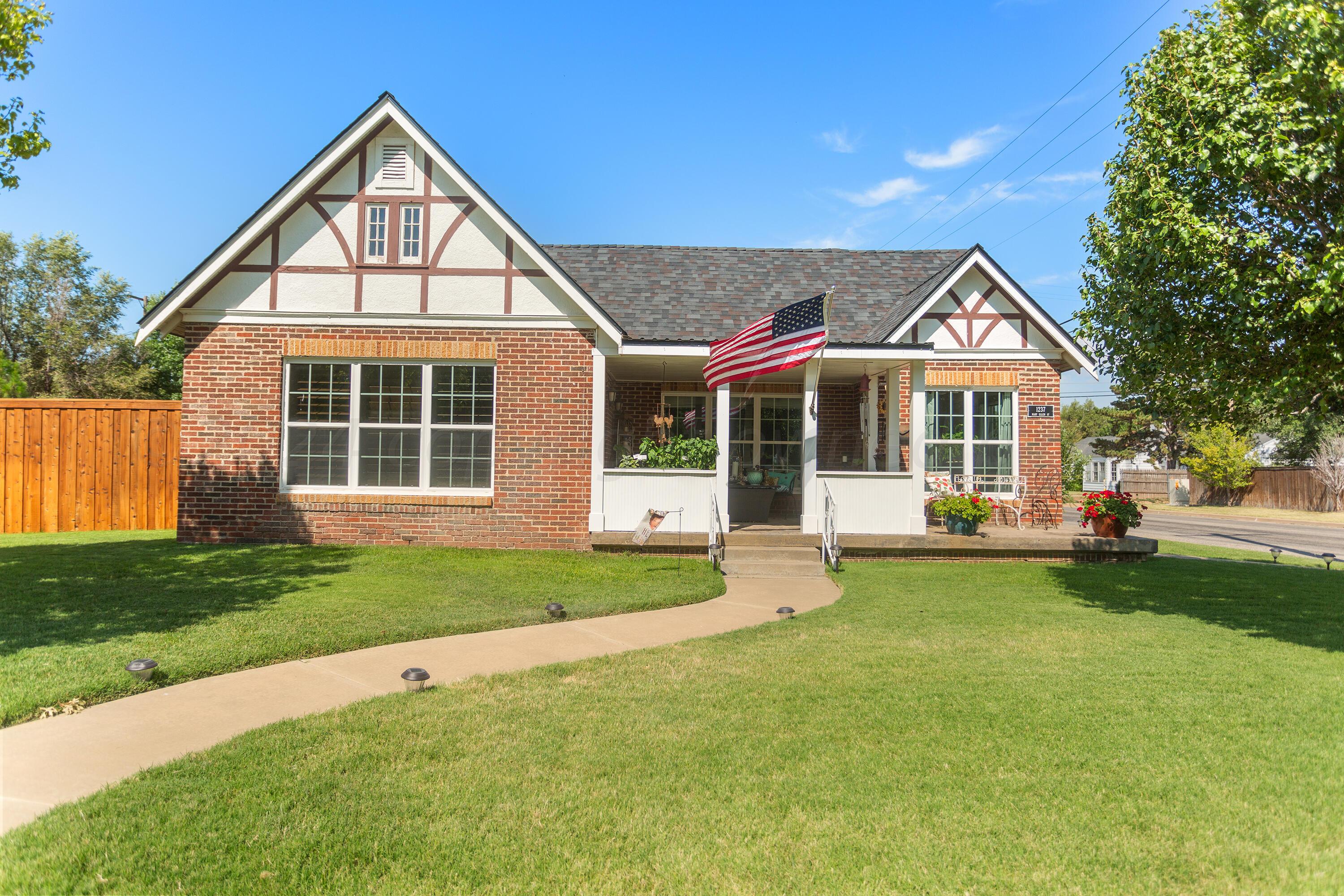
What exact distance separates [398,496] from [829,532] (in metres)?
6.57

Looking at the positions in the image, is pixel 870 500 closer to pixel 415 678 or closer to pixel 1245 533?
pixel 415 678

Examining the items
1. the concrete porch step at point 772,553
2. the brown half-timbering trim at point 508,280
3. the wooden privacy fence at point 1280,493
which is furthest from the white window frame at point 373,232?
the wooden privacy fence at point 1280,493

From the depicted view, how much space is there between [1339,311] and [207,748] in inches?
354

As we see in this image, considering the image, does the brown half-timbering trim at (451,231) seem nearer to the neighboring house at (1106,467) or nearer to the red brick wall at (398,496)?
the red brick wall at (398,496)

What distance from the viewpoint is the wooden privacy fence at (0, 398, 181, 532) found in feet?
46.0

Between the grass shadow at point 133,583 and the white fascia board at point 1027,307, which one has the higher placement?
the white fascia board at point 1027,307

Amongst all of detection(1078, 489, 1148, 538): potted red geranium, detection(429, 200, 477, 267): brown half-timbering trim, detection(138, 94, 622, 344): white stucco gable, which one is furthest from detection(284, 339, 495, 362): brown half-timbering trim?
detection(1078, 489, 1148, 538): potted red geranium

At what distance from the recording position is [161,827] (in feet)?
11.2

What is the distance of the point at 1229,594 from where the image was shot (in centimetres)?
1009

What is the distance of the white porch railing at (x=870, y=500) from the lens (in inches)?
499

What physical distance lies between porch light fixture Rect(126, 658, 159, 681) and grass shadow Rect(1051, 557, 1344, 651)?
29.7 ft

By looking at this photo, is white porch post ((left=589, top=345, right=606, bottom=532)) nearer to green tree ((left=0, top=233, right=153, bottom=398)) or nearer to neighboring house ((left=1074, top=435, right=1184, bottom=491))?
green tree ((left=0, top=233, right=153, bottom=398))

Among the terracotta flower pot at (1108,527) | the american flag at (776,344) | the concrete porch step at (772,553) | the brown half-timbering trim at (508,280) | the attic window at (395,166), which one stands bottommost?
the concrete porch step at (772,553)

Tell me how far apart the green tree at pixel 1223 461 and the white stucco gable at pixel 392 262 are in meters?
35.0
